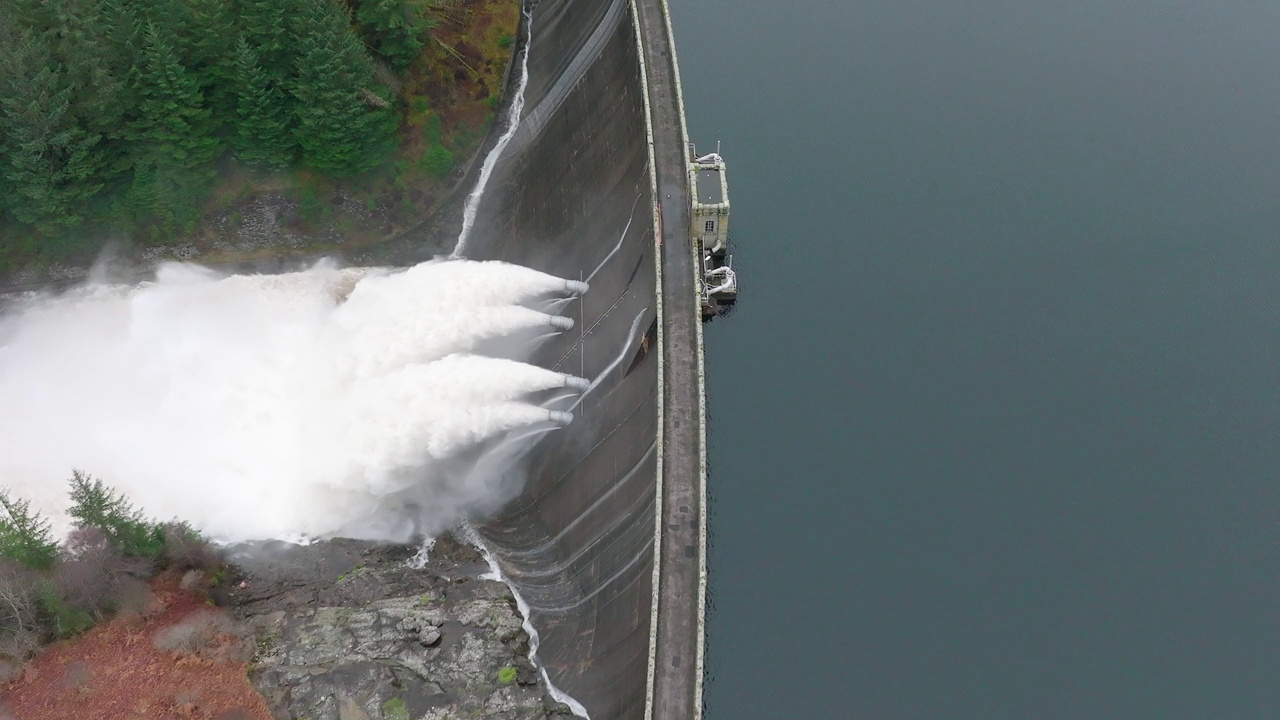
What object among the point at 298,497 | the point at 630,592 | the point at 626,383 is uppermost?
the point at 626,383

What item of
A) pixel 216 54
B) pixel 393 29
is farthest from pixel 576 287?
pixel 216 54

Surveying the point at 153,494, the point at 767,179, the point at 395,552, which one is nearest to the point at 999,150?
the point at 767,179

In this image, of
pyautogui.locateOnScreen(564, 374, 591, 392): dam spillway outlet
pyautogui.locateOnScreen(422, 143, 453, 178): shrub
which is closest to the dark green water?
pyautogui.locateOnScreen(564, 374, 591, 392): dam spillway outlet

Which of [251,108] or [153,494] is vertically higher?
[251,108]

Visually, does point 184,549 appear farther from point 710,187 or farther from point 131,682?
point 710,187

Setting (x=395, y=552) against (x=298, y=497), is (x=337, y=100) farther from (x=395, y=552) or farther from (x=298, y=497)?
(x=395, y=552)

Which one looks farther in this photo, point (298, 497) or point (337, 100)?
point (337, 100)

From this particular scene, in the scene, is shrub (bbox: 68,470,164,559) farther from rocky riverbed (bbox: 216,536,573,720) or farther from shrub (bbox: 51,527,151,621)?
rocky riverbed (bbox: 216,536,573,720)
